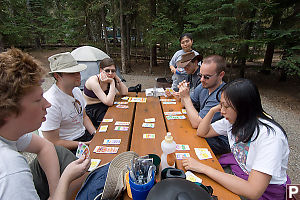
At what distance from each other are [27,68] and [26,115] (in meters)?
0.28

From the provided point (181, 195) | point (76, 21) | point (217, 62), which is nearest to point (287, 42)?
point (217, 62)

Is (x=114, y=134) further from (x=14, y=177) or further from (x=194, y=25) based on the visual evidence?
(x=194, y=25)

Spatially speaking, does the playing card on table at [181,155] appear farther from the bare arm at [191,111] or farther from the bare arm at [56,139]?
the bare arm at [56,139]

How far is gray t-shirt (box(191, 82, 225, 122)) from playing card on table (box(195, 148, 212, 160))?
544 millimetres

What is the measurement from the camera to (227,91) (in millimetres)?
1375

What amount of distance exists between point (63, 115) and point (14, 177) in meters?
1.27

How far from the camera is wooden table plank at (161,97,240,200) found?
1187 mm

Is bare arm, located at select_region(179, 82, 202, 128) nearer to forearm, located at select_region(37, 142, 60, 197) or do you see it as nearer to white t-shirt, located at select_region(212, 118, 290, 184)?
white t-shirt, located at select_region(212, 118, 290, 184)

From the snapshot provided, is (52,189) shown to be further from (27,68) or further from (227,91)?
(227,91)

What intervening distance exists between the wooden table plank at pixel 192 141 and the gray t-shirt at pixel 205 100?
0.29 meters

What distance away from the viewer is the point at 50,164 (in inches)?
52.9

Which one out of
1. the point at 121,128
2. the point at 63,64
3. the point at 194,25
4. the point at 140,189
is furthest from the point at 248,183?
the point at 194,25

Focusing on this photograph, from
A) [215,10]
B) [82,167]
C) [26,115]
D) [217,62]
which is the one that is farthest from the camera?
[215,10]

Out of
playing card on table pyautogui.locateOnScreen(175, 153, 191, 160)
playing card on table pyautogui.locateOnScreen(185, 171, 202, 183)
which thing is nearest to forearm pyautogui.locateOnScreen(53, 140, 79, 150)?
playing card on table pyautogui.locateOnScreen(175, 153, 191, 160)
